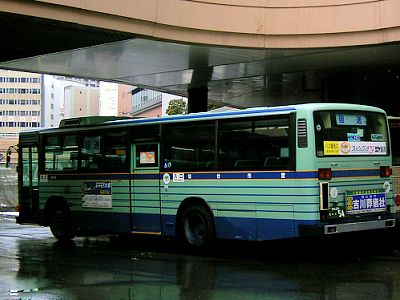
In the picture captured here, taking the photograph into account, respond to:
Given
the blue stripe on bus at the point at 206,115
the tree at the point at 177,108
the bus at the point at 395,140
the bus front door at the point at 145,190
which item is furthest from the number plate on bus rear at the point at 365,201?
the tree at the point at 177,108

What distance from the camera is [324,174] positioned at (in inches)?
421

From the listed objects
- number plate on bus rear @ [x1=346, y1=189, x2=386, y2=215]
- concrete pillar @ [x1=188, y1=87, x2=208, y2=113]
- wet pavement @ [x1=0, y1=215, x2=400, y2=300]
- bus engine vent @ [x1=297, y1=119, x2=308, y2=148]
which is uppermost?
concrete pillar @ [x1=188, y1=87, x2=208, y2=113]

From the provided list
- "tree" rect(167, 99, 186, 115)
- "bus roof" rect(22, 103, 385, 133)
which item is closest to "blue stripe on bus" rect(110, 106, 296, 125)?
"bus roof" rect(22, 103, 385, 133)

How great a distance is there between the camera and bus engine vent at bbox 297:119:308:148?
10.7 metres

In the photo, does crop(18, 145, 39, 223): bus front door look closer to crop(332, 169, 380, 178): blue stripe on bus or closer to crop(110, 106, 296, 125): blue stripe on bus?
crop(110, 106, 296, 125): blue stripe on bus

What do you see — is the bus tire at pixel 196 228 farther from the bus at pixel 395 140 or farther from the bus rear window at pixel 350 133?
the bus at pixel 395 140

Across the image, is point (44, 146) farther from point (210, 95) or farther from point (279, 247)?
point (210, 95)

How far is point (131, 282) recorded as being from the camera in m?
9.47

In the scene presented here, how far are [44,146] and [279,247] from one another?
721cm

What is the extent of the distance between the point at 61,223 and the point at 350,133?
331 inches

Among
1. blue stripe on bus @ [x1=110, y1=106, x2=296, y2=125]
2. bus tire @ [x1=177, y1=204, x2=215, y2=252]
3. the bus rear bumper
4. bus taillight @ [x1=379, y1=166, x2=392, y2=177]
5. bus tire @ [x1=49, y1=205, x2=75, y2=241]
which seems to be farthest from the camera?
bus tire @ [x1=49, y1=205, x2=75, y2=241]

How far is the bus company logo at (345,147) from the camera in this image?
1106cm

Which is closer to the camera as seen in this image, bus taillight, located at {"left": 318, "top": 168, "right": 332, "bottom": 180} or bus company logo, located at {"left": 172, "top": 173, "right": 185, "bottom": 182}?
bus taillight, located at {"left": 318, "top": 168, "right": 332, "bottom": 180}

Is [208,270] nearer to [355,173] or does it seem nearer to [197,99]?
[355,173]
